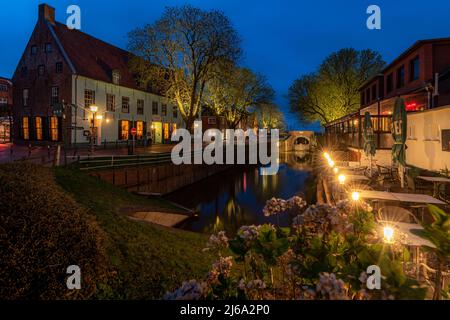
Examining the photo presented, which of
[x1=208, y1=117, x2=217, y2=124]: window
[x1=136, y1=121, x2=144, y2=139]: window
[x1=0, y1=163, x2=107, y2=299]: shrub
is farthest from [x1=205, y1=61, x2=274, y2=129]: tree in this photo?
[x1=0, y1=163, x2=107, y2=299]: shrub

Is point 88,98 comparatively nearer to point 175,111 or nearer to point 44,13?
point 44,13

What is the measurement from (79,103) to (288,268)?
31031mm

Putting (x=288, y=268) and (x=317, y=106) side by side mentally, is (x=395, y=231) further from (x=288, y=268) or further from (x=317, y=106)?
(x=317, y=106)

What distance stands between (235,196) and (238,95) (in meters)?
23.8

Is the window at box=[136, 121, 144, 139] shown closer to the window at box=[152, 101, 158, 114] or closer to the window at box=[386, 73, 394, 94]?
the window at box=[152, 101, 158, 114]

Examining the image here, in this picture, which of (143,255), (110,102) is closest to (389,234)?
(143,255)

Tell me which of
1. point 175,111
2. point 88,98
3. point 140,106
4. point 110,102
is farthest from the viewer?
point 175,111

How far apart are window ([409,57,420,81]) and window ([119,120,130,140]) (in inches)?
1184

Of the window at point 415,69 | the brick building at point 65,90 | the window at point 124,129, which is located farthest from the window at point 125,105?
the window at point 415,69

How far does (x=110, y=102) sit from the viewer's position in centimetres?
3359

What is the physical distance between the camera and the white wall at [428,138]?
40.2ft

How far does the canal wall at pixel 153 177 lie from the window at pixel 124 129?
11759 mm

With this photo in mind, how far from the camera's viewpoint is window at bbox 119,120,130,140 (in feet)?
115

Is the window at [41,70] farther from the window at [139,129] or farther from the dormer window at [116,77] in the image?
the window at [139,129]
